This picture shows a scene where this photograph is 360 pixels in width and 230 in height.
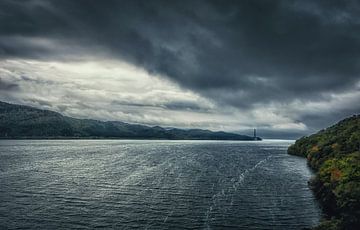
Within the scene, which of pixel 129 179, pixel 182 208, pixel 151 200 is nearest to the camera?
pixel 182 208

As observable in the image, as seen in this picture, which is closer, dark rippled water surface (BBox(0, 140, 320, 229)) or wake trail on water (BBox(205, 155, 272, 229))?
dark rippled water surface (BBox(0, 140, 320, 229))

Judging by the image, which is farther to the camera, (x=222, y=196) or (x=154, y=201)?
(x=222, y=196)

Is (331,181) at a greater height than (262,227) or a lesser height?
greater

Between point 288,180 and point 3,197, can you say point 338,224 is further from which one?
point 3,197

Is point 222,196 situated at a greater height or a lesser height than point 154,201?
greater

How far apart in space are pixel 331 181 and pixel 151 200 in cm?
4467

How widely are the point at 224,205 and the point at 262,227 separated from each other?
17.8 metres

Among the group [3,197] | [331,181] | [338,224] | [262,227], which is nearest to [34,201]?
[3,197]

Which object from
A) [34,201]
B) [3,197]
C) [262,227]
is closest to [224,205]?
[262,227]

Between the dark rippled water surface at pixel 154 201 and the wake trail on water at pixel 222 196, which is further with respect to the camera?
the wake trail on water at pixel 222 196

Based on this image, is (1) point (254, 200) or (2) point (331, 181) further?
(1) point (254, 200)

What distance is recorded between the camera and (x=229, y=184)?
10769 centimetres

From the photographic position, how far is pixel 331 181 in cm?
7731

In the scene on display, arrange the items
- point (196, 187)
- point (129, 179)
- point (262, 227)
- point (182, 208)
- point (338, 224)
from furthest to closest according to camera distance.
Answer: point (129, 179) < point (196, 187) < point (182, 208) < point (262, 227) < point (338, 224)
